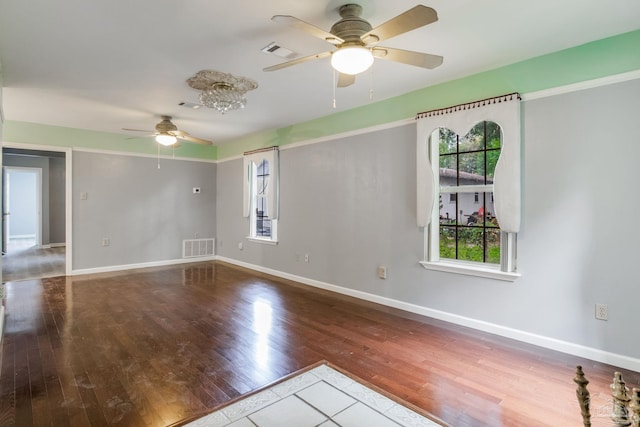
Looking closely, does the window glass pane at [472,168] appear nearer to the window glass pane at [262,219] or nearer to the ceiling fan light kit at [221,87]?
the ceiling fan light kit at [221,87]

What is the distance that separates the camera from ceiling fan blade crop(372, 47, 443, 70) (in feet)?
7.06

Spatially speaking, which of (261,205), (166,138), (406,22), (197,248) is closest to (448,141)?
(406,22)

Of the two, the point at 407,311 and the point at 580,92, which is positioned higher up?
the point at 580,92

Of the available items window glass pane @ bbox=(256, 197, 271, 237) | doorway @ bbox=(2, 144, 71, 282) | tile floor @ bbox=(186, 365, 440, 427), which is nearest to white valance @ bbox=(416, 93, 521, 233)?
tile floor @ bbox=(186, 365, 440, 427)

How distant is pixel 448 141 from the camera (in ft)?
11.6

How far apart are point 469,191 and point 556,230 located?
0.86m

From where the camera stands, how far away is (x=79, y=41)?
8.52 feet

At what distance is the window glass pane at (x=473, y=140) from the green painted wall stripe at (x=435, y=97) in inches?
12.3

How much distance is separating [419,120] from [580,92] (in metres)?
1.40

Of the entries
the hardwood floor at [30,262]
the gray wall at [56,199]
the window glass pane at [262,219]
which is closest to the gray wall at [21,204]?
the hardwood floor at [30,262]

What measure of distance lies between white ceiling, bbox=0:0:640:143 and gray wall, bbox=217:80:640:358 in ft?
1.99

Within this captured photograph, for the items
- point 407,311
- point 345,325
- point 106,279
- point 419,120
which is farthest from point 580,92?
point 106,279

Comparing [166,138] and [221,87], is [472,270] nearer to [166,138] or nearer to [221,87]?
[221,87]

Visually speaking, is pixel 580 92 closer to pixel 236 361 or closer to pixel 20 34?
pixel 236 361
